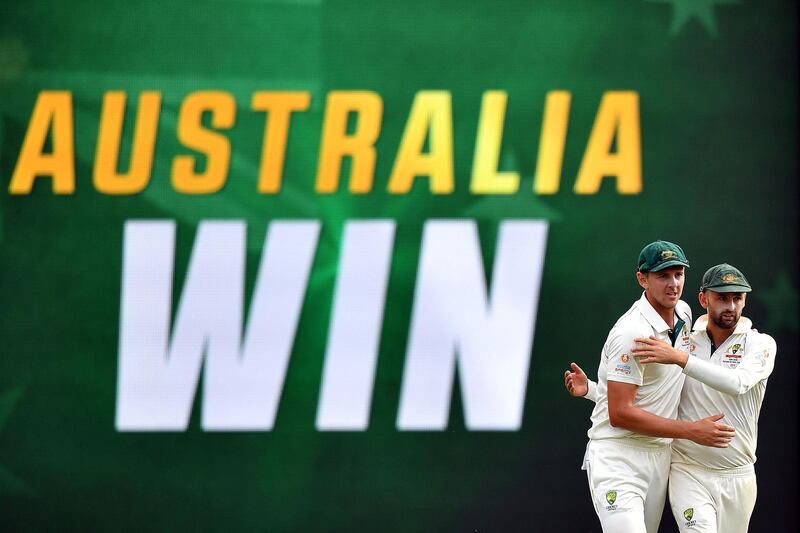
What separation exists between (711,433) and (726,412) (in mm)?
307

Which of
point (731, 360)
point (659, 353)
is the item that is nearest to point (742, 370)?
point (731, 360)

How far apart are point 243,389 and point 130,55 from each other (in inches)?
68.2

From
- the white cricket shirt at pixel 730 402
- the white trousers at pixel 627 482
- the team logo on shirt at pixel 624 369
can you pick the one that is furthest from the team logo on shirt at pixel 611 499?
the team logo on shirt at pixel 624 369

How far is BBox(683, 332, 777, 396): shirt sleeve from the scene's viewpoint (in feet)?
12.4

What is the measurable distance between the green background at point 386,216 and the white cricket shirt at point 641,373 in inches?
61.4

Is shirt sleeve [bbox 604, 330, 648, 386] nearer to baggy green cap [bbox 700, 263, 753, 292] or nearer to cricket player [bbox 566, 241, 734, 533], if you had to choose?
cricket player [bbox 566, 241, 734, 533]

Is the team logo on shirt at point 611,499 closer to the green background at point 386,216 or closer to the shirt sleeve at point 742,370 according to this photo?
the shirt sleeve at point 742,370

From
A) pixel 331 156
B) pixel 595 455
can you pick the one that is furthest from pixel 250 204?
pixel 595 455

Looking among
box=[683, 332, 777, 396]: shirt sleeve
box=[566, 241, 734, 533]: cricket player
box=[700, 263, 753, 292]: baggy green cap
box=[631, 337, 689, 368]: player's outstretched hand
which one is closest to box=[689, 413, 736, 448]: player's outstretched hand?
box=[566, 241, 734, 533]: cricket player

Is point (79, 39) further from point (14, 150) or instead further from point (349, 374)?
point (349, 374)

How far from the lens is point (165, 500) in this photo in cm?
551

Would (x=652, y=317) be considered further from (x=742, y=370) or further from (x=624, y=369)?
(x=742, y=370)

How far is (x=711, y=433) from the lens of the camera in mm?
3803

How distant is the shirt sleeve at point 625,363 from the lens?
3900 mm
